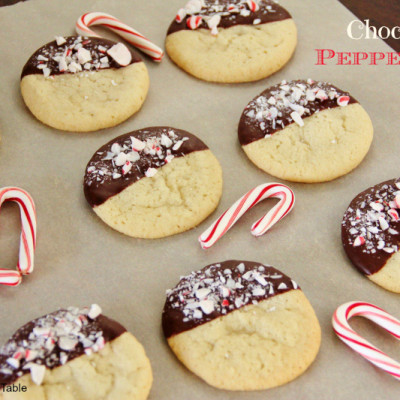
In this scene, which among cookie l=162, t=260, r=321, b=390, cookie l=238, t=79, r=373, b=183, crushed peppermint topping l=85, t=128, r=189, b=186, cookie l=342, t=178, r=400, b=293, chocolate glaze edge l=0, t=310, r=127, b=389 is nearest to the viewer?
chocolate glaze edge l=0, t=310, r=127, b=389

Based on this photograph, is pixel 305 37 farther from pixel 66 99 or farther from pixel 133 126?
pixel 66 99

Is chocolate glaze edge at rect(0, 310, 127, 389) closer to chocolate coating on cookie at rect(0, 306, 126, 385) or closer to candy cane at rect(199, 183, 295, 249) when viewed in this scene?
chocolate coating on cookie at rect(0, 306, 126, 385)

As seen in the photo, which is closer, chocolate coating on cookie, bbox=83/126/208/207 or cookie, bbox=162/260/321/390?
cookie, bbox=162/260/321/390

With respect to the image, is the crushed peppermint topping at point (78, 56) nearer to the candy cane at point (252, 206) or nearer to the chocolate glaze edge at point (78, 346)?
the candy cane at point (252, 206)

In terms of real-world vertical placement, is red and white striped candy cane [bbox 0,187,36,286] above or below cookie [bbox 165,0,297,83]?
below

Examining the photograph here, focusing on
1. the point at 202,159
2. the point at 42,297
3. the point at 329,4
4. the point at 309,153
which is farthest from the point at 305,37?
the point at 42,297

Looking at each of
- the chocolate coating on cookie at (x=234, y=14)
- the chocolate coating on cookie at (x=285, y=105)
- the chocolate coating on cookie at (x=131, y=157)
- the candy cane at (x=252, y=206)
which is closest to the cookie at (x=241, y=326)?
the candy cane at (x=252, y=206)

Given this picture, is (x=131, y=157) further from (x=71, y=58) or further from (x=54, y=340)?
(x=54, y=340)

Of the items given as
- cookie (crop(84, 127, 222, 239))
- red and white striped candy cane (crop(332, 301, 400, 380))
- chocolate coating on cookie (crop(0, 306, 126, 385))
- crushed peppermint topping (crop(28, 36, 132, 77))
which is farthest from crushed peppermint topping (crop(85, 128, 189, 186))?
red and white striped candy cane (crop(332, 301, 400, 380))
